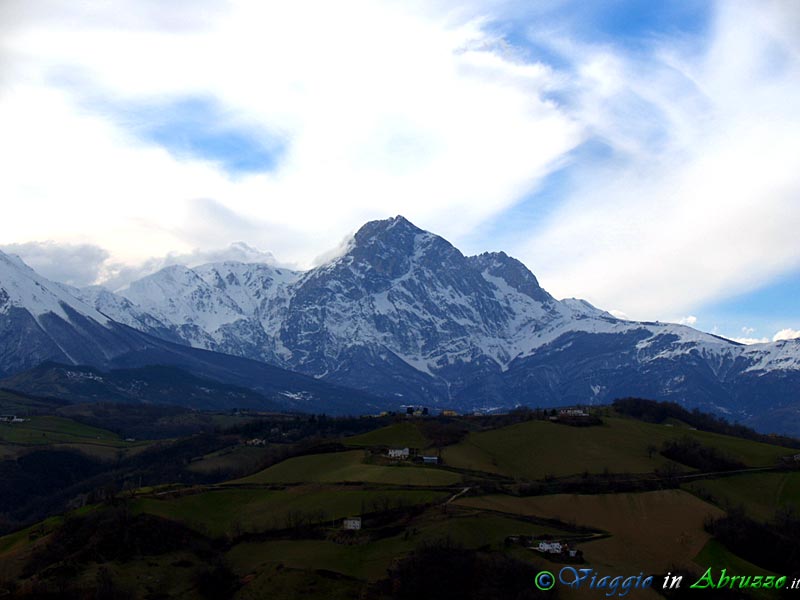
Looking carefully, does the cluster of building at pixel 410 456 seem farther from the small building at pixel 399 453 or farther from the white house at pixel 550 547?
the white house at pixel 550 547

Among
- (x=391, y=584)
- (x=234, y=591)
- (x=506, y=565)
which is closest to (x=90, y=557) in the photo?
(x=234, y=591)

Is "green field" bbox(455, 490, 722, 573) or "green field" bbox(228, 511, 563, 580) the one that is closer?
"green field" bbox(228, 511, 563, 580)

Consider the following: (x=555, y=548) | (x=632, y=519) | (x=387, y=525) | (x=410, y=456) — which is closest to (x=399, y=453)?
(x=410, y=456)

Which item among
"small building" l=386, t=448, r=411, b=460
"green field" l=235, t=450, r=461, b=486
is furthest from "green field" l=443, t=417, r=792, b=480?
"green field" l=235, t=450, r=461, b=486

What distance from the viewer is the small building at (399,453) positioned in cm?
18650

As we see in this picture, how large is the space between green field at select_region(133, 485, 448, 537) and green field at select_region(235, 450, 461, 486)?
869 cm

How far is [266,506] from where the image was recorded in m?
152

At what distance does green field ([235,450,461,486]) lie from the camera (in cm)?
16325

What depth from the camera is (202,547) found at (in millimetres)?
132375

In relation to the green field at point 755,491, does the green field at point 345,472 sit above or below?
below

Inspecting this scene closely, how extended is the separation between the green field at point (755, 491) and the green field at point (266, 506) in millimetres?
50969

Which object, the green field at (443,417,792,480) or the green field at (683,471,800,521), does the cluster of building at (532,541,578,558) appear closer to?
the green field at (683,471,800,521)

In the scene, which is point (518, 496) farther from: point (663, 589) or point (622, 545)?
point (663, 589)

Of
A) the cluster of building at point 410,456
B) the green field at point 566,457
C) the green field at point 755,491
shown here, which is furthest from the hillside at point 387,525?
the cluster of building at point 410,456
